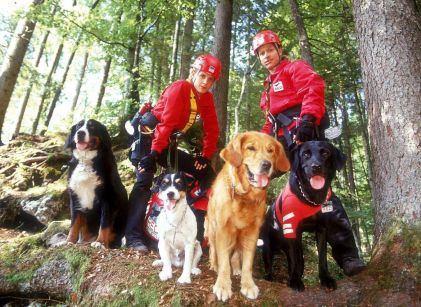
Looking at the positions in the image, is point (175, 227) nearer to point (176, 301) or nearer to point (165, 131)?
point (176, 301)

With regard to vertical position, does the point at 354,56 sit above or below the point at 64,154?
above

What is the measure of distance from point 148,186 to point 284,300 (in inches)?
103

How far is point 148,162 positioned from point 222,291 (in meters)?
2.08

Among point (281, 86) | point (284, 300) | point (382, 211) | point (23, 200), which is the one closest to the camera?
point (284, 300)

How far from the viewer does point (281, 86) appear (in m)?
4.82

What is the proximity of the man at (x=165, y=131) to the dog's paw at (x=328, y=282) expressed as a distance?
205cm

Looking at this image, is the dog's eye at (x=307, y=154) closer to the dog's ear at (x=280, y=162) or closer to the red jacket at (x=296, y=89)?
the dog's ear at (x=280, y=162)

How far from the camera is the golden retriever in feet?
12.2

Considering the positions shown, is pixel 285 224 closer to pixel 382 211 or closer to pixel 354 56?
pixel 382 211

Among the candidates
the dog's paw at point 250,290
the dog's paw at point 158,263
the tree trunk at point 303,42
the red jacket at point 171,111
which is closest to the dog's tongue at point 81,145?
the red jacket at point 171,111

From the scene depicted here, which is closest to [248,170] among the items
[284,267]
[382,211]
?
[382,211]

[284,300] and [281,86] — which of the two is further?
[281,86]

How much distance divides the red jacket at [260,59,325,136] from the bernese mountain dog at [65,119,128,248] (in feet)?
8.07

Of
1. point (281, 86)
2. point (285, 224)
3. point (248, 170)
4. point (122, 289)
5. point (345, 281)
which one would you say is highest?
point (281, 86)
